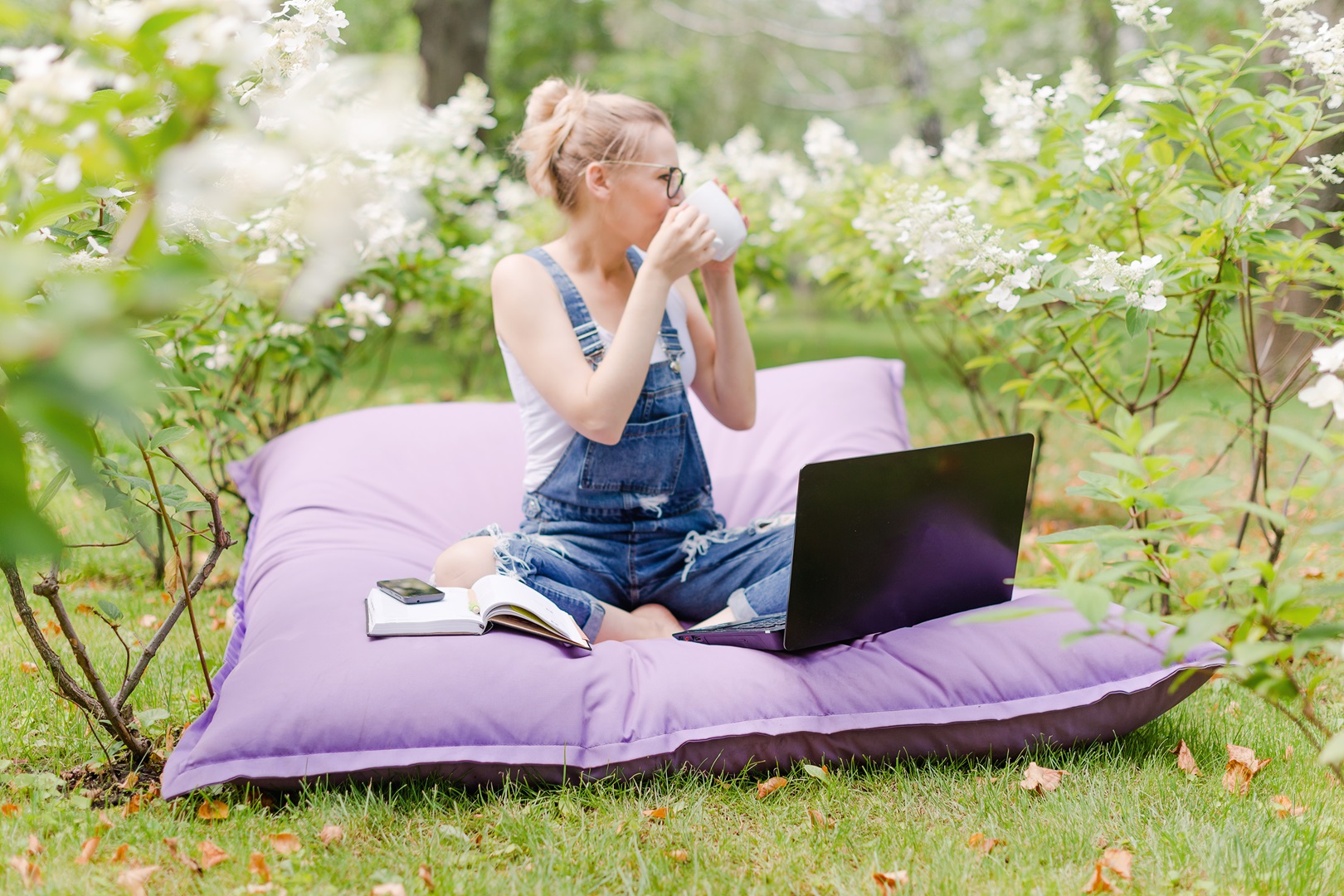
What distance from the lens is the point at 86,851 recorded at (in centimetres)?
160

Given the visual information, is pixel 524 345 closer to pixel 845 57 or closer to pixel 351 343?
pixel 351 343

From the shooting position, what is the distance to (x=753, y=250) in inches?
182

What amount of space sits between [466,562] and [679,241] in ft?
2.60

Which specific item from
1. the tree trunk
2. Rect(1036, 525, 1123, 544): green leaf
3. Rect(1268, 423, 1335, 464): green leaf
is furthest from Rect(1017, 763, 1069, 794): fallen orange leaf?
the tree trunk

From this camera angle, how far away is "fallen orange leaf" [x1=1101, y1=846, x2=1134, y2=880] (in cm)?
162

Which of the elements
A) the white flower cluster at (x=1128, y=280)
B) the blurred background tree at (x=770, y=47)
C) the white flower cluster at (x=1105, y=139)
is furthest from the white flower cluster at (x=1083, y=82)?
the blurred background tree at (x=770, y=47)

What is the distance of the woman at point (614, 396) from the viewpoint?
2.15 metres

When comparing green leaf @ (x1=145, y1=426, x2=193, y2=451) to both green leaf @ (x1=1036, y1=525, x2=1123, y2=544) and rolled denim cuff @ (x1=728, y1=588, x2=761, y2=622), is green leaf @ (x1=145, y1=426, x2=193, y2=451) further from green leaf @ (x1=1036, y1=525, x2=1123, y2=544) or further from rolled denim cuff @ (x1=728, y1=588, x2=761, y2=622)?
green leaf @ (x1=1036, y1=525, x2=1123, y2=544)

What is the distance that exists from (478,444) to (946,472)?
157 cm

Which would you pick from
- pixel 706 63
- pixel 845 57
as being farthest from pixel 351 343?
pixel 845 57

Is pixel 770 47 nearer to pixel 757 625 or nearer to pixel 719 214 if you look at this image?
pixel 719 214

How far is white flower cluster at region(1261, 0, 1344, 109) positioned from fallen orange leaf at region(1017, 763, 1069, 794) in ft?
4.68

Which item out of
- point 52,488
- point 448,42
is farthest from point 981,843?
point 448,42

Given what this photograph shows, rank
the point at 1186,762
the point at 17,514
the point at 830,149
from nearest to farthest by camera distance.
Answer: the point at 17,514, the point at 1186,762, the point at 830,149
